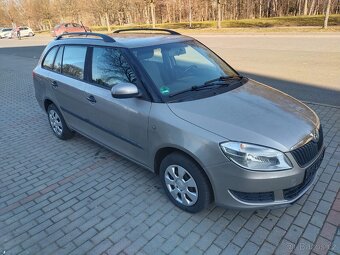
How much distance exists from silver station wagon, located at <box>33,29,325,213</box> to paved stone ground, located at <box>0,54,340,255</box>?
0.33 metres

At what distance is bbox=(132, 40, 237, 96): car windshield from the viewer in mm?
3191

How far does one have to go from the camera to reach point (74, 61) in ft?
13.8

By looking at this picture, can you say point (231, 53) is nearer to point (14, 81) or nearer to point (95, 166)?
point (14, 81)

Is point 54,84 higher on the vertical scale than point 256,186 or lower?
higher

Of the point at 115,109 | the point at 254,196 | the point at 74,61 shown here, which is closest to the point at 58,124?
the point at 74,61

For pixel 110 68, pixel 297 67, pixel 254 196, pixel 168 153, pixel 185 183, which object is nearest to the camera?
pixel 254 196

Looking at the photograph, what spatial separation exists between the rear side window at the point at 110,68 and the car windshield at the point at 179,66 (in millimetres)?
188


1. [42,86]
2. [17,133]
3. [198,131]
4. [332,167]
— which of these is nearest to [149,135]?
[198,131]

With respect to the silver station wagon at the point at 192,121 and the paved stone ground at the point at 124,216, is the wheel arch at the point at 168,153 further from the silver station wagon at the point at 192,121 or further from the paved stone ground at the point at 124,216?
the paved stone ground at the point at 124,216

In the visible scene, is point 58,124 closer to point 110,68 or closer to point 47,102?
point 47,102

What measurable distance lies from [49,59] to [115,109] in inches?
87.7

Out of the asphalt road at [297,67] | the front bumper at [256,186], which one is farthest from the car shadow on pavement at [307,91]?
the front bumper at [256,186]

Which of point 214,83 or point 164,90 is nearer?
point 164,90

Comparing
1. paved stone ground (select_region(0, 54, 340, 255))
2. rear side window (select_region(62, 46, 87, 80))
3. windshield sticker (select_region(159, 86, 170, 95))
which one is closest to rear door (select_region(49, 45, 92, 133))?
rear side window (select_region(62, 46, 87, 80))
